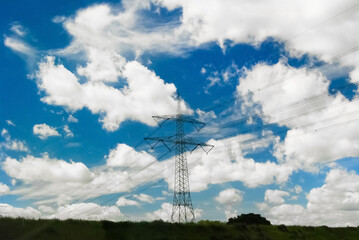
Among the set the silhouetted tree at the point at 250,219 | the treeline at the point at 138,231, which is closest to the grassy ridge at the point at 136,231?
the treeline at the point at 138,231

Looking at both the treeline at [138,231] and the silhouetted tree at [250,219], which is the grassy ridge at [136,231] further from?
the silhouetted tree at [250,219]

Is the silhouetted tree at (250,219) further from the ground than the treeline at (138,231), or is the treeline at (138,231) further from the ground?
the silhouetted tree at (250,219)

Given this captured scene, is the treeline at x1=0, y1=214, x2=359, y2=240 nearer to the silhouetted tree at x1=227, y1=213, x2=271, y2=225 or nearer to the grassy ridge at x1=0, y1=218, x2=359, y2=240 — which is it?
the grassy ridge at x1=0, y1=218, x2=359, y2=240

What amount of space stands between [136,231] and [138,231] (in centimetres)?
36

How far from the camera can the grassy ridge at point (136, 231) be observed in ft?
94.1

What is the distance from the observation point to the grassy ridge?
28.7m

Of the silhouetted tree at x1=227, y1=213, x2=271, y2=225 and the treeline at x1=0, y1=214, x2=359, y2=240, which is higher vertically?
the silhouetted tree at x1=227, y1=213, x2=271, y2=225

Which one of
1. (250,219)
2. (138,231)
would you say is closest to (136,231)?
(138,231)

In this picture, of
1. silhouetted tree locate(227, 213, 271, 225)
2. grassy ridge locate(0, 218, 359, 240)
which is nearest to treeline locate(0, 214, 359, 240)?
grassy ridge locate(0, 218, 359, 240)

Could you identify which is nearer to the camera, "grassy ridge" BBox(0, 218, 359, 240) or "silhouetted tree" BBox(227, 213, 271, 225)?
"grassy ridge" BBox(0, 218, 359, 240)

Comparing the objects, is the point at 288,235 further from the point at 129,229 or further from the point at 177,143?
the point at 129,229

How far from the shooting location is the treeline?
2870 cm

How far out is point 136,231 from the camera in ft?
118

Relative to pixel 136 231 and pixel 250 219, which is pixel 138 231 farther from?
pixel 250 219
